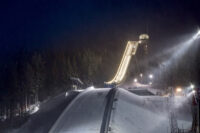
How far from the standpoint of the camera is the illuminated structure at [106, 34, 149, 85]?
3198 cm

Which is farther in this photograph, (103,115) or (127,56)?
(127,56)

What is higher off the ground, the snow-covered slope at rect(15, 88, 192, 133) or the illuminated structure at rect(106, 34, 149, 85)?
the illuminated structure at rect(106, 34, 149, 85)

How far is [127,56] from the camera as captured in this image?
35250mm

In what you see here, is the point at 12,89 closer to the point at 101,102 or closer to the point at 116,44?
the point at 101,102

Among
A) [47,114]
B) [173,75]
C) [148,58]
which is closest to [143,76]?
[148,58]

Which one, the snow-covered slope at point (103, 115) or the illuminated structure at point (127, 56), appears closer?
the snow-covered slope at point (103, 115)

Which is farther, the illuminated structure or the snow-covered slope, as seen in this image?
the illuminated structure

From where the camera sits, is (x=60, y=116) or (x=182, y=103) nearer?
(x=60, y=116)

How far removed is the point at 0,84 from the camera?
30906 millimetres

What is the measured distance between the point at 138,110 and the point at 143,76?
23.2 meters

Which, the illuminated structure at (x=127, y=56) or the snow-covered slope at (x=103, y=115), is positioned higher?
the illuminated structure at (x=127, y=56)

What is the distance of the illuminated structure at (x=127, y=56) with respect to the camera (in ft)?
105

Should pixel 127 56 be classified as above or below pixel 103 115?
above

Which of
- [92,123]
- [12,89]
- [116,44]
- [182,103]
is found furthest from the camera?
[116,44]
